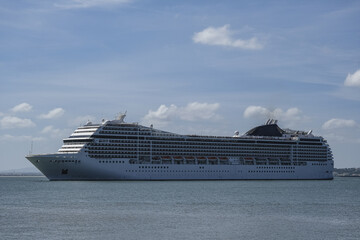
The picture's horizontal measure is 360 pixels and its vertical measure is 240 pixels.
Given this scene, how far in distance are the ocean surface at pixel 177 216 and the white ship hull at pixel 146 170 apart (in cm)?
2521

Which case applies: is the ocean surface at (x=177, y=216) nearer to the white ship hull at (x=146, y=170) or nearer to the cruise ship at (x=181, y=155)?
the white ship hull at (x=146, y=170)

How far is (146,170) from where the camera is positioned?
108062mm

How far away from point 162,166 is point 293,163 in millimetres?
34298

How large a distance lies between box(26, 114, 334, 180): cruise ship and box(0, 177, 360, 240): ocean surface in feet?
87.3

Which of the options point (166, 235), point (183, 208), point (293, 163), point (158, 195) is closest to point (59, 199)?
point (158, 195)

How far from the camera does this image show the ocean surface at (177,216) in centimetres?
4116

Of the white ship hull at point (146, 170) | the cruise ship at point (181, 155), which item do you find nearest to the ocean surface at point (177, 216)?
the white ship hull at point (146, 170)

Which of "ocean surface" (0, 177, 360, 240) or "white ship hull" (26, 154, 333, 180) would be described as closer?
"ocean surface" (0, 177, 360, 240)

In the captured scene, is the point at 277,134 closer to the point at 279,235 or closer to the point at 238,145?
the point at 238,145

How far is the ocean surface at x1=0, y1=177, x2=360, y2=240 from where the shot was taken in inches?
1620

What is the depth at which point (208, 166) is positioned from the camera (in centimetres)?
11562

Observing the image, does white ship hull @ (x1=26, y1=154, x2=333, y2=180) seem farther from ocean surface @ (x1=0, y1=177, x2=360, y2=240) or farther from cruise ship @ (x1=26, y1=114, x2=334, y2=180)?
ocean surface @ (x1=0, y1=177, x2=360, y2=240)

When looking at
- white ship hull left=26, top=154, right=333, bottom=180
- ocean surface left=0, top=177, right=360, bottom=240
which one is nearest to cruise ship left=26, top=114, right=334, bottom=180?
white ship hull left=26, top=154, right=333, bottom=180

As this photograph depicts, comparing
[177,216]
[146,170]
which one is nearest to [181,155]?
[146,170]
